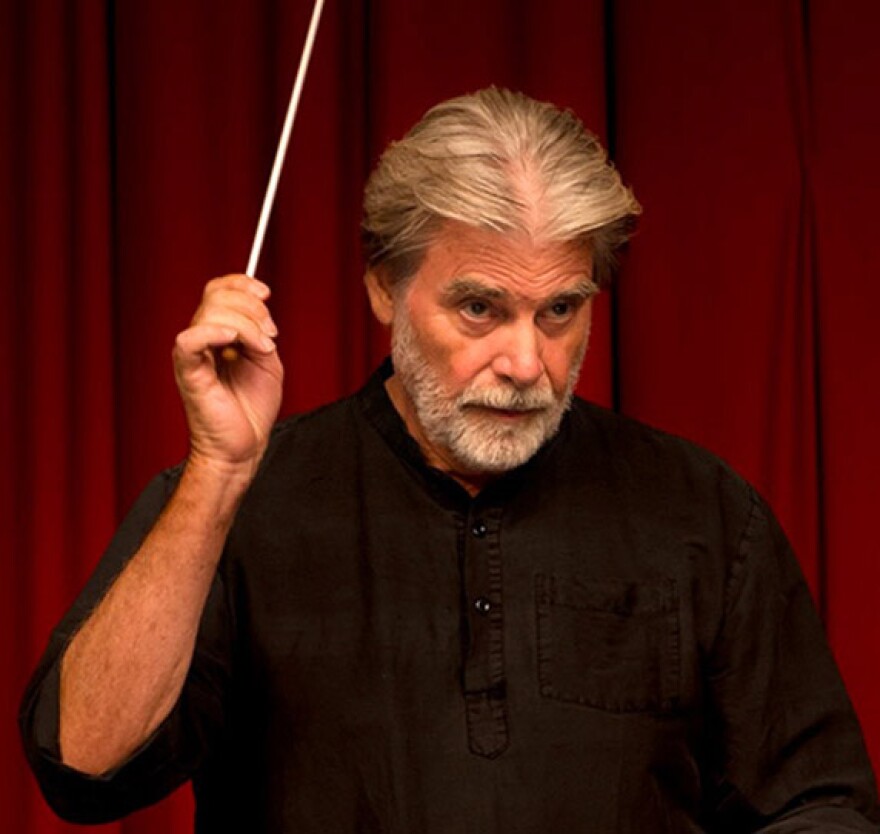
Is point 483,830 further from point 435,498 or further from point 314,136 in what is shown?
point 314,136

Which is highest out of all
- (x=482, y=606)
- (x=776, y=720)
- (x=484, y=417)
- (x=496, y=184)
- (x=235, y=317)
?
(x=496, y=184)

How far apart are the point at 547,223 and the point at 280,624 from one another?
47cm

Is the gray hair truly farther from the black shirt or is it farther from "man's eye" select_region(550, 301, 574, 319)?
the black shirt

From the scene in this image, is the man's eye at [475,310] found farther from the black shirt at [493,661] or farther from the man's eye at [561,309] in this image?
the black shirt at [493,661]

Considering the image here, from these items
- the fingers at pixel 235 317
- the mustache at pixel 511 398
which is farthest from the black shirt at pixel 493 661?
the fingers at pixel 235 317

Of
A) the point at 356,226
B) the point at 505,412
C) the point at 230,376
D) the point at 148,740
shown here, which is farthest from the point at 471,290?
the point at 356,226

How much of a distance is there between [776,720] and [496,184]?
604 mm

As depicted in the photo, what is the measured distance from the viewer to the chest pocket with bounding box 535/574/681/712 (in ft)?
5.57

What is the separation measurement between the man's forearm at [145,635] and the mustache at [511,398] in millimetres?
256

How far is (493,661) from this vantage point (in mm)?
1675

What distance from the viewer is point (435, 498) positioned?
1.75 m

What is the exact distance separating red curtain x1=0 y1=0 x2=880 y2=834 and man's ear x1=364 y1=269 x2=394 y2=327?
701 millimetres

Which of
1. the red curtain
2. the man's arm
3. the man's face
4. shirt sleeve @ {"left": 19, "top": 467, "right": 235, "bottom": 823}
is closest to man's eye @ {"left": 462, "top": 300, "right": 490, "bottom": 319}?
the man's face

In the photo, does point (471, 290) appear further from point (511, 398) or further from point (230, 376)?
point (230, 376)
